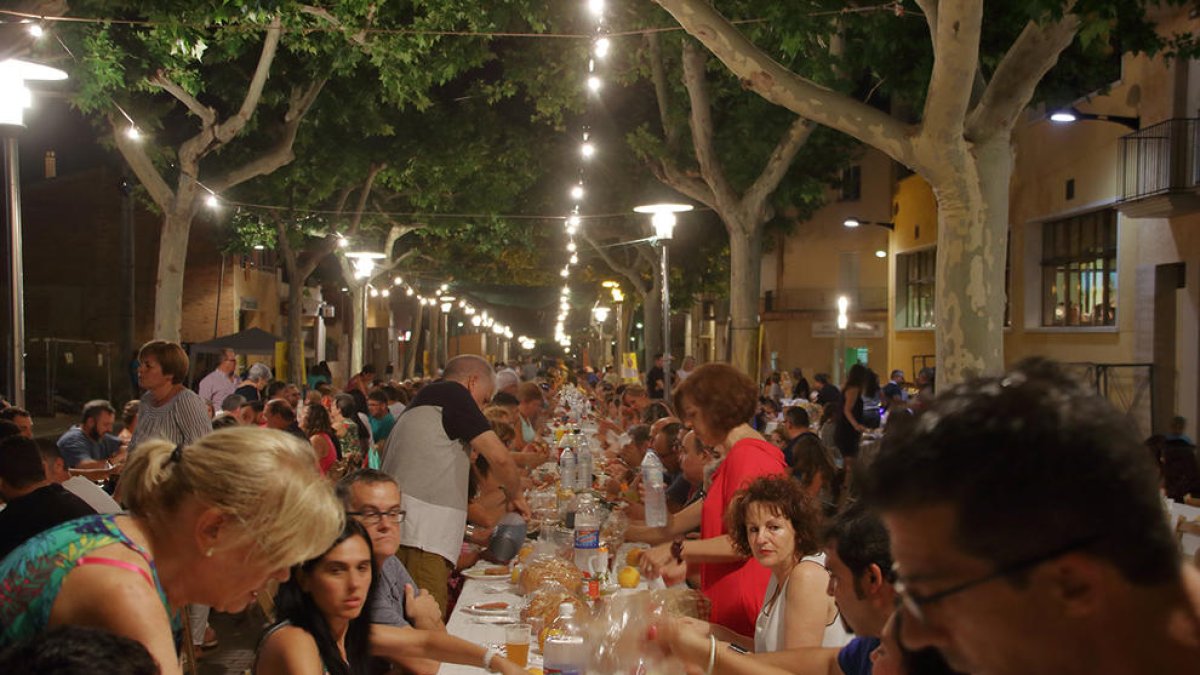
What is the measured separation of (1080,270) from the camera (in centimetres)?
2019

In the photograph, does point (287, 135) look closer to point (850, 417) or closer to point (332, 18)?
point (332, 18)

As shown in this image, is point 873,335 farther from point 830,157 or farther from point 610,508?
point 610,508

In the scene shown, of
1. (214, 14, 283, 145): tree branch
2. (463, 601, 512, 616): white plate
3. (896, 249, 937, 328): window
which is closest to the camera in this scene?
(463, 601, 512, 616): white plate

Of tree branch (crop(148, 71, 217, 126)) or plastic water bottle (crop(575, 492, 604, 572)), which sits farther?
tree branch (crop(148, 71, 217, 126))

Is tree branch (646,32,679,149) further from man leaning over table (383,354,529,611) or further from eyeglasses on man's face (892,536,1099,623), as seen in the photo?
eyeglasses on man's face (892,536,1099,623)

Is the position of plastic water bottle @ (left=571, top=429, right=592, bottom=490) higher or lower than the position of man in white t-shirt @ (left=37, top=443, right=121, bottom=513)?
lower

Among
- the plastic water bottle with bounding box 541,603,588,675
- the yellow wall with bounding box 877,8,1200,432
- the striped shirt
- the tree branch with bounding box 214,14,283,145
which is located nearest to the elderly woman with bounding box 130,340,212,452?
the striped shirt

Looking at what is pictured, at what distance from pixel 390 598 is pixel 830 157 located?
17.1m

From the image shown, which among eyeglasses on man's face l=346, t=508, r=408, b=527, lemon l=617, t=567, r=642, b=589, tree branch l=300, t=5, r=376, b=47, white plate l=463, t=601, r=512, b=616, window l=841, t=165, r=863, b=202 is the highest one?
window l=841, t=165, r=863, b=202

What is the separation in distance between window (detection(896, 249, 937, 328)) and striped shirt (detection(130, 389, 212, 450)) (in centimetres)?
2510

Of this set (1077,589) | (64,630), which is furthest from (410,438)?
(1077,589)

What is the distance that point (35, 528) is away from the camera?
4.84 metres

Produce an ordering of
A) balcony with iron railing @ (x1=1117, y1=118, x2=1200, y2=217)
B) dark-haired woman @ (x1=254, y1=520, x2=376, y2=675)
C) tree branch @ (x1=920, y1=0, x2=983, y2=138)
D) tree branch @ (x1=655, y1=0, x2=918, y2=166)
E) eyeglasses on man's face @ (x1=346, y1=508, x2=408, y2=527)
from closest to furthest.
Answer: dark-haired woman @ (x1=254, y1=520, x2=376, y2=675) → eyeglasses on man's face @ (x1=346, y1=508, x2=408, y2=527) → tree branch @ (x1=920, y1=0, x2=983, y2=138) → tree branch @ (x1=655, y1=0, x2=918, y2=166) → balcony with iron railing @ (x1=1117, y1=118, x2=1200, y2=217)

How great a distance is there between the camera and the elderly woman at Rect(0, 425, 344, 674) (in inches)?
82.3
